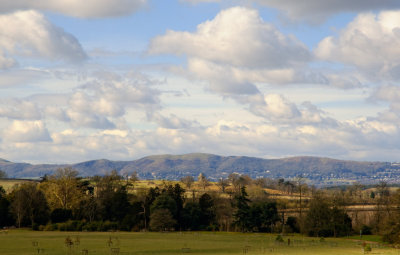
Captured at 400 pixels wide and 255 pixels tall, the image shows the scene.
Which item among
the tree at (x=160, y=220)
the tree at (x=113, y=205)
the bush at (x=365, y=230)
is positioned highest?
the tree at (x=113, y=205)

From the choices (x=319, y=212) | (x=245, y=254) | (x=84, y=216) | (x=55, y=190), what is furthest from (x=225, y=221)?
(x=245, y=254)

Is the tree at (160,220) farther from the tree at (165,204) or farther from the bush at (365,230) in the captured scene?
the bush at (365,230)

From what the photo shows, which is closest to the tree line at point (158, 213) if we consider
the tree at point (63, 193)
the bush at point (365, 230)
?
the tree at point (63, 193)

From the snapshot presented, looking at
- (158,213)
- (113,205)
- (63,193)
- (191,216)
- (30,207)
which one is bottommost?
(191,216)

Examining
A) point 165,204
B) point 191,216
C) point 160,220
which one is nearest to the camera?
point 160,220

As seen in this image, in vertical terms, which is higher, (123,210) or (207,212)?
(123,210)

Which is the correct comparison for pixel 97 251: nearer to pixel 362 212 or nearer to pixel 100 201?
pixel 100 201

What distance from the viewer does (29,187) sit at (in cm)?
14200

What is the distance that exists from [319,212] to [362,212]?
106 ft

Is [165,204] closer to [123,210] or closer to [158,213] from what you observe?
[158,213]

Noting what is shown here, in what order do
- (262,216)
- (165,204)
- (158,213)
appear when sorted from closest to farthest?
(158,213), (262,216), (165,204)

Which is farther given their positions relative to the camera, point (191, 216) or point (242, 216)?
point (191, 216)

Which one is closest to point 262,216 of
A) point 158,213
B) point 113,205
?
point 158,213

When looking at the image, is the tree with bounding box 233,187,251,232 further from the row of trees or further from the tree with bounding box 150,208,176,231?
the tree with bounding box 150,208,176,231
